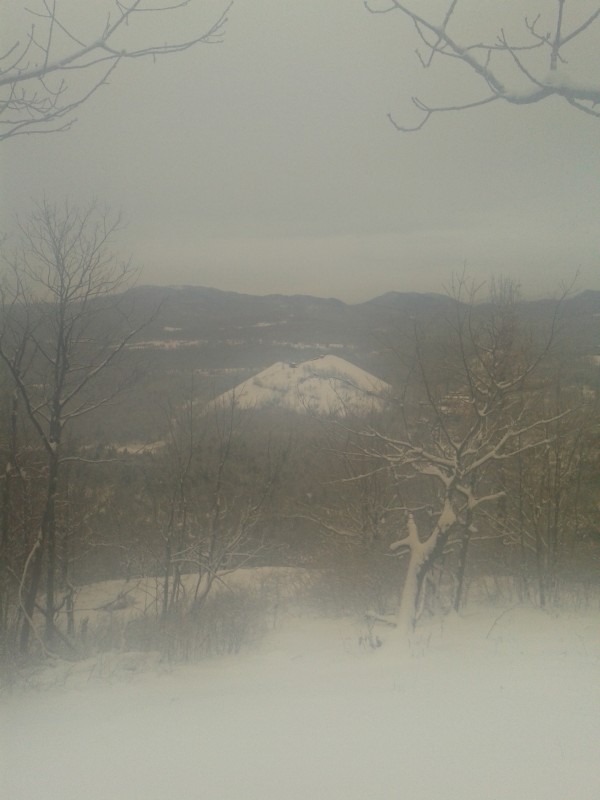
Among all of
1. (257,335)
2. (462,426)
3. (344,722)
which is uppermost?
(257,335)

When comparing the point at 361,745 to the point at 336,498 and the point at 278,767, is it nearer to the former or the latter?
the point at 278,767

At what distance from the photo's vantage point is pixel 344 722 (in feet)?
12.0

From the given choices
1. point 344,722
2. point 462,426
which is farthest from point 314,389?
point 344,722

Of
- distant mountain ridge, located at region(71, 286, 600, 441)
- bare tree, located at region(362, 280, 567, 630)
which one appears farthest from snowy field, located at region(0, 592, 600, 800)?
distant mountain ridge, located at region(71, 286, 600, 441)

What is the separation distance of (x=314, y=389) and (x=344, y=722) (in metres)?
7.70

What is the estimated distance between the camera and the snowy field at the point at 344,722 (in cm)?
304

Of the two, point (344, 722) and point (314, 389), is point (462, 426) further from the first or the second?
point (344, 722)

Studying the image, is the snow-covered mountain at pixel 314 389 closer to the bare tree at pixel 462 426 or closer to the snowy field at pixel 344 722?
the bare tree at pixel 462 426

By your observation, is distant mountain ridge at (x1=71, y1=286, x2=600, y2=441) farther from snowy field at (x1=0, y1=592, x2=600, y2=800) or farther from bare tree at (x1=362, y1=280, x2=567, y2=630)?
snowy field at (x1=0, y1=592, x2=600, y2=800)

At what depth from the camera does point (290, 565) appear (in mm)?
12273

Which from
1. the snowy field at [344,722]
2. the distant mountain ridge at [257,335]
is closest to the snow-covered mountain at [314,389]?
the distant mountain ridge at [257,335]

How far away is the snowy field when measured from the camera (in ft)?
9.98

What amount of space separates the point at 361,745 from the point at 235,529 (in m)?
7.31

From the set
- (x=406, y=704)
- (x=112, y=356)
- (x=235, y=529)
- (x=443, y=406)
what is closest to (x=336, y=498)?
(x=235, y=529)
